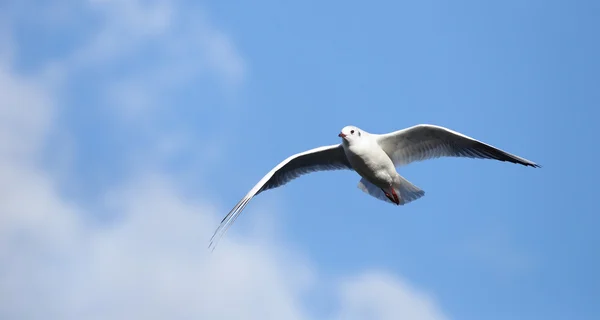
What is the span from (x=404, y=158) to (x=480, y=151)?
125 centimetres

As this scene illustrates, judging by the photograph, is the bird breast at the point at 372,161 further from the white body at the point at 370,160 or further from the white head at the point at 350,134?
the white head at the point at 350,134

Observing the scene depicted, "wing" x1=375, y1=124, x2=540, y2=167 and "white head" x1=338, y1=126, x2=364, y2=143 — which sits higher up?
"white head" x1=338, y1=126, x2=364, y2=143

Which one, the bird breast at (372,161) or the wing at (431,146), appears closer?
the wing at (431,146)

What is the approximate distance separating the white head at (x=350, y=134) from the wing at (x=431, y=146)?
40cm

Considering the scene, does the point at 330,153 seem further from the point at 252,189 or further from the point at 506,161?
the point at 506,161

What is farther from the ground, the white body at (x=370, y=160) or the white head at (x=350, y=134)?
the white head at (x=350, y=134)

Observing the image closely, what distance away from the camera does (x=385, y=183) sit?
1344 cm

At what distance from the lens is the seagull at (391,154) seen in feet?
42.9

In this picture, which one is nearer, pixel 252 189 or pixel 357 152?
pixel 357 152

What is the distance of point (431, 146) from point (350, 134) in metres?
1.39

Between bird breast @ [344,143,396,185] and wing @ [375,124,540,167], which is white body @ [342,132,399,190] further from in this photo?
wing @ [375,124,540,167]

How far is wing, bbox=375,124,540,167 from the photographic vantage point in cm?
1295

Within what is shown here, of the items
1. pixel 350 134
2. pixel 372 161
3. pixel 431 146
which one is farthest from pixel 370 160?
pixel 431 146

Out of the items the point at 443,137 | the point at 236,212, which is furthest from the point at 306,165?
the point at 443,137
